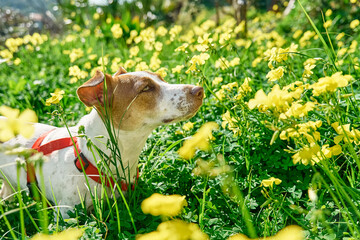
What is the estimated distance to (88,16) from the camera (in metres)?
10.7

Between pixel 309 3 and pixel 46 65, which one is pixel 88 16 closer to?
pixel 46 65

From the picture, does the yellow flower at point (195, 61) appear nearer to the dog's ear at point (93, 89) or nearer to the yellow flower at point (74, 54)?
the dog's ear at point (93, 89)

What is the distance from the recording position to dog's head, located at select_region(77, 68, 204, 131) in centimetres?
212

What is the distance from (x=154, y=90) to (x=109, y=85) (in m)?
0.29

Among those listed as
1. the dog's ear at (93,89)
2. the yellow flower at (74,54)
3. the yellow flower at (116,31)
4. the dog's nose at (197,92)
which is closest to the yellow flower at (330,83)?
the dog's nose at (197,92)

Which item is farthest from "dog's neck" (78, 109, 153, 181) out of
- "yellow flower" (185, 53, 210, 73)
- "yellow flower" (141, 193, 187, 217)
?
"yellow flower" (141, 193, 187, 217)

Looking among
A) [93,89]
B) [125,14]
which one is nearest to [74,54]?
[93,89]

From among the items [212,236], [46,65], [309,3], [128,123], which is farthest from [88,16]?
[212,236]

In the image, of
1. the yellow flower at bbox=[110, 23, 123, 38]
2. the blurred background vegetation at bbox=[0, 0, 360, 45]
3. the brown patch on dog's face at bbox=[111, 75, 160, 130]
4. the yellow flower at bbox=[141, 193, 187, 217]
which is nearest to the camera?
the yellow flower at bbox=[141, 193, 187, 217]

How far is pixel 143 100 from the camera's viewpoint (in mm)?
2172

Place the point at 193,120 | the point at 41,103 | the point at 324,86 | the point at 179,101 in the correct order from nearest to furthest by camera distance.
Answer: the point at 324,86 < the point at 179,101 < the point at 193,120 < the point at 41,103

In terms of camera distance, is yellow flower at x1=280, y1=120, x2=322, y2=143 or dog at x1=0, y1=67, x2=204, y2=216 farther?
dog at x1=0, y1=67, x2=204, y2=216

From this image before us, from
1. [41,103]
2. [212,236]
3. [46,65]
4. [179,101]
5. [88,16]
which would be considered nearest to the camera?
[212,236]

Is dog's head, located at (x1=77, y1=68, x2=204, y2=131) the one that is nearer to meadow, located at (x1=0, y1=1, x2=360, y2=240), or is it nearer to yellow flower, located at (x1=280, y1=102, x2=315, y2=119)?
meadow, located at (x1=0, y1=1, x2=360, y2=240)
